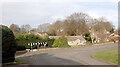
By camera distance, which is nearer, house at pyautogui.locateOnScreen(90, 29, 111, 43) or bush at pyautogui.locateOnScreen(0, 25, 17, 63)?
bush at pyautogui.locateOnScreen(0, 25, 17, 63)

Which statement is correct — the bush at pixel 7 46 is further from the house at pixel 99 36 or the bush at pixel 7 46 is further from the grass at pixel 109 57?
the house at pixel 99 36

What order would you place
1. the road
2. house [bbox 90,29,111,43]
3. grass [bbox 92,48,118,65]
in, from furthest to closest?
house [bbox 90,29,111,43] → the road → grass [bbox 92,48,118,65]

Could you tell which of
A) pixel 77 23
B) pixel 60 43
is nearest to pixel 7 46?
pixel 60 43

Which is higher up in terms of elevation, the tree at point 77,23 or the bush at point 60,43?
the tree at point 77,23

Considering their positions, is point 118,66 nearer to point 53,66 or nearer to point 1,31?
point 53,66

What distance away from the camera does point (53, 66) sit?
13742 millimetres

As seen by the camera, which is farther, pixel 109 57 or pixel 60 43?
pixel 60 43

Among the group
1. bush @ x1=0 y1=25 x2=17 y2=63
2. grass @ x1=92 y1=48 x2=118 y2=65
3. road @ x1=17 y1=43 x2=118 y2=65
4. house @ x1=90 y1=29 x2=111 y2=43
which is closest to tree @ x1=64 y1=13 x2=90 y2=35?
house @ x1=90 y1=29 x2=111 y2=43

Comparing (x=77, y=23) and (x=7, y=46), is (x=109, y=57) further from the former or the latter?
(x=77, y=23)

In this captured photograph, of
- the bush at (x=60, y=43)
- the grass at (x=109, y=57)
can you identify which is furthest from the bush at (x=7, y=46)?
the bush at (x=60, y=43)

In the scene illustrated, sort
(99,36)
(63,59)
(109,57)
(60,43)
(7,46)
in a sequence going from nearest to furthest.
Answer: (7,46), (109,57), (63,59), (60,43), (99,36)

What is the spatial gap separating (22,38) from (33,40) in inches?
117

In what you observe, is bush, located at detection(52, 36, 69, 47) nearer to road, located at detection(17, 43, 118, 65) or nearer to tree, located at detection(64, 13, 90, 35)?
road, located at detection(17, 43, 118, 65)

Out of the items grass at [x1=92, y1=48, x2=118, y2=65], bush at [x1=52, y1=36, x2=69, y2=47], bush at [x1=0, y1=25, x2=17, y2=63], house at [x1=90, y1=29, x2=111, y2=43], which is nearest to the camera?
bush at [x1=0, y1=25, x2=17, y2=63]
